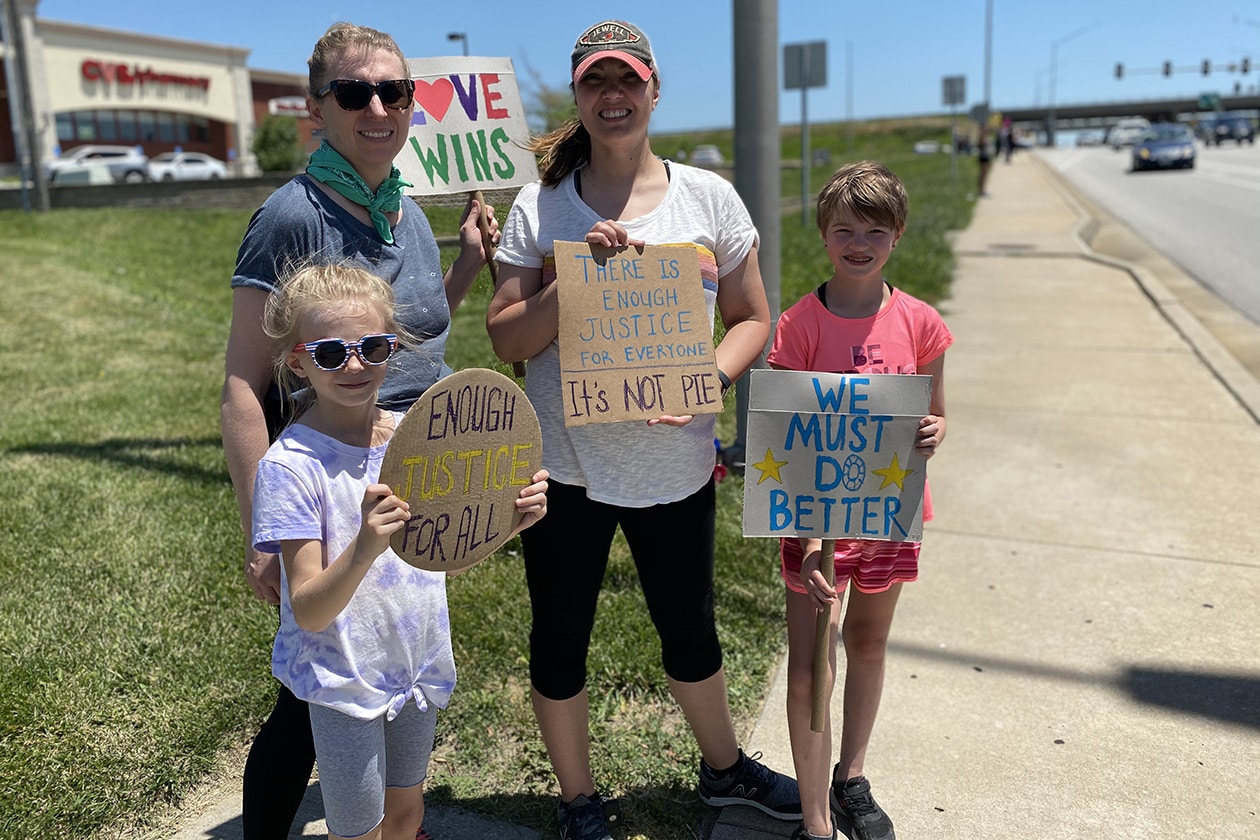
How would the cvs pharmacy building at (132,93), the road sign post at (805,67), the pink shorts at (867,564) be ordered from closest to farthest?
the pink shorts at (867,564), the road sign post at (805,67), the cvs pharmacy building at (132,93)

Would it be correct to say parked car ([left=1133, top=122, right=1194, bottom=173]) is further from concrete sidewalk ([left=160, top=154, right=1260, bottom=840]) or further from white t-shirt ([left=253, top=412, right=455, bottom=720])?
white t-shirt ([left=253, top=412, right=455, bottom=720])

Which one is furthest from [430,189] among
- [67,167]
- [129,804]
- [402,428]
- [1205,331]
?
[67,167]

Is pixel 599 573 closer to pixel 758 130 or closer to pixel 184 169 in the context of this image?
pixel 758 130

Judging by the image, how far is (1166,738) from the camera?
283 cm

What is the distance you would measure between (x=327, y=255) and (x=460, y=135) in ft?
2.97

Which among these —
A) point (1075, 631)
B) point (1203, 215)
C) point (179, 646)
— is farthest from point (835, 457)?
point (1203, 215)

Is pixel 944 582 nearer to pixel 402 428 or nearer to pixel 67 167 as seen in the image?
pixel 402 428

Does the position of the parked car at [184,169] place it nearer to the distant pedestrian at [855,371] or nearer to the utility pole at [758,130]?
the utility pole at [758,130]

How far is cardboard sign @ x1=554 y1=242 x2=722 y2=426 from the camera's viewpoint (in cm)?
204

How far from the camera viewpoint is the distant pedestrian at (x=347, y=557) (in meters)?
1.65

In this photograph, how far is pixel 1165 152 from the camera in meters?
32.8

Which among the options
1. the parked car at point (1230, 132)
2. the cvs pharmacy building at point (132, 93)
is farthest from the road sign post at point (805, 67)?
the parked car at point (1230, 132)

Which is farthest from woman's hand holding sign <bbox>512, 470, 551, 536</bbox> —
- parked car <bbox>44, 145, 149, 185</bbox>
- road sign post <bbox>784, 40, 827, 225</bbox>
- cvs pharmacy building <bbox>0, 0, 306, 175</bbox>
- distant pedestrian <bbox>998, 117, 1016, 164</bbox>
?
distant pedestrian <bbox>998, 117, 1016, 164</bbox>

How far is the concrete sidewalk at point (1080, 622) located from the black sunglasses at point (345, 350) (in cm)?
157
